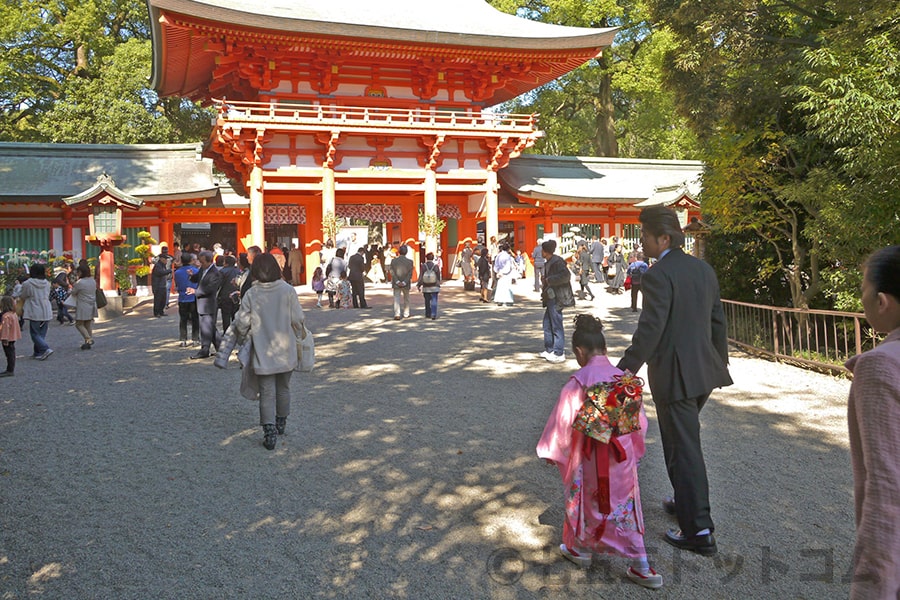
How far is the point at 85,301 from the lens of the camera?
34.1 ft

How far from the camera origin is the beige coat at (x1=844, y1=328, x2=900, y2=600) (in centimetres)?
172

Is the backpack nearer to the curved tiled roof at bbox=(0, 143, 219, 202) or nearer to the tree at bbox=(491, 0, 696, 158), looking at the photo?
the curved tiled roof at bbox=(0, 143, 219, 202)

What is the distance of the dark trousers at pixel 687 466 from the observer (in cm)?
339

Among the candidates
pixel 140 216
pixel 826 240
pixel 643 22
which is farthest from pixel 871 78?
pixel 643 22

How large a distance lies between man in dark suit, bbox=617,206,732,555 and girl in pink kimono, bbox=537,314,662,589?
9.1 inches

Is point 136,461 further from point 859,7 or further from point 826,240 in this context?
point 859,7

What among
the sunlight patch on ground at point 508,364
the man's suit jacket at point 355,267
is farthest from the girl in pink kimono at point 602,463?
the man's suit jacket at point 355,267

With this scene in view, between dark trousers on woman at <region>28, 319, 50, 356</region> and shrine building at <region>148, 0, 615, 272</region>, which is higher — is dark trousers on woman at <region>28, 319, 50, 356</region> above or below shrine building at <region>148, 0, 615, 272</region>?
below

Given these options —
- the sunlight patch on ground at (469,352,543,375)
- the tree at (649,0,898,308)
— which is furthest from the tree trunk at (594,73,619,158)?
the sunlight patch on ground at (469,352,543,375)

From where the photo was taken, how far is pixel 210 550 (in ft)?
11.8

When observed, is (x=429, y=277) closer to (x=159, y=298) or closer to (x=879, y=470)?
(x=159, y=298)

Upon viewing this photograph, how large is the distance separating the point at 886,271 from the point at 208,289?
844 centimetres

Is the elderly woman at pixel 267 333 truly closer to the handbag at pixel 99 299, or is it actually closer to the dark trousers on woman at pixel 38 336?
the dark trousers on woman at pixel 38 336

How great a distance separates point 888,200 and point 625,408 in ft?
17.1
